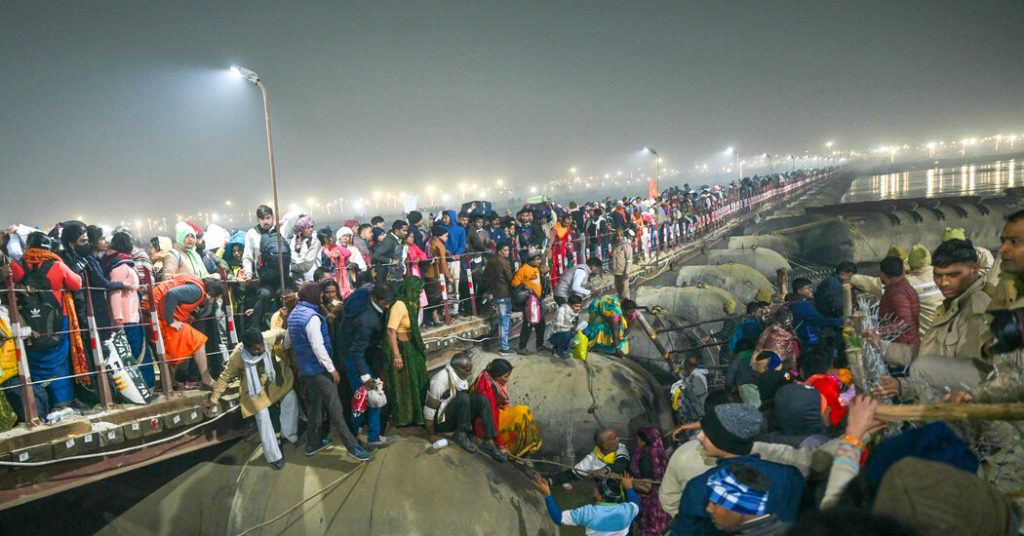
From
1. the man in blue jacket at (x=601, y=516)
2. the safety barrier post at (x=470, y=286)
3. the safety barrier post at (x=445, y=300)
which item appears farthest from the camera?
the safety barrier post at (x=470, y=286)

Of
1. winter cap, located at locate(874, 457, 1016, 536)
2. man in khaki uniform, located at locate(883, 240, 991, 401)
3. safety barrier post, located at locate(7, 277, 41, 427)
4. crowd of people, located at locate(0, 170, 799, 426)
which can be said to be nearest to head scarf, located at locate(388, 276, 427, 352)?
crowd of people, located at locate(0, 170, 799, 426)

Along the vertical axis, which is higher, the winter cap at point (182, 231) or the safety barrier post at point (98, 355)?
the winter cap at point (182, 231)

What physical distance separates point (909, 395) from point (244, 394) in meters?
6.31

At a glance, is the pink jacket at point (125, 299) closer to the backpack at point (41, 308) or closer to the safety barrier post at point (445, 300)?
the backpack at point (41, 308)

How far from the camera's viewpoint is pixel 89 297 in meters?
6.02

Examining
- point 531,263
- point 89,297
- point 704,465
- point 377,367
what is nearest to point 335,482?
point 377,367

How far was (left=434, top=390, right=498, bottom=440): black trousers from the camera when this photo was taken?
21.7 feet

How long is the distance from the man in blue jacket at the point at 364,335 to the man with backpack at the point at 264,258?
2587 mm

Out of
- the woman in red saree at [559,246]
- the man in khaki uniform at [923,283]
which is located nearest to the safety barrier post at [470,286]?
the woman in red saree at [559,246]

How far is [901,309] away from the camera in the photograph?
19.5ft

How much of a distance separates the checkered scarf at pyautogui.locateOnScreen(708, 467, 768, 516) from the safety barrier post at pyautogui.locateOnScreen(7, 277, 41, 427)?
660cm

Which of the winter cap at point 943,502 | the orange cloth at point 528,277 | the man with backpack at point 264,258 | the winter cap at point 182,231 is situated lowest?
the orange cloth at point 528,277

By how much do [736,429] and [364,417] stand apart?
479 centimetres

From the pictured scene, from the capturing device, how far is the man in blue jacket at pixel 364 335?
6.46 metres
